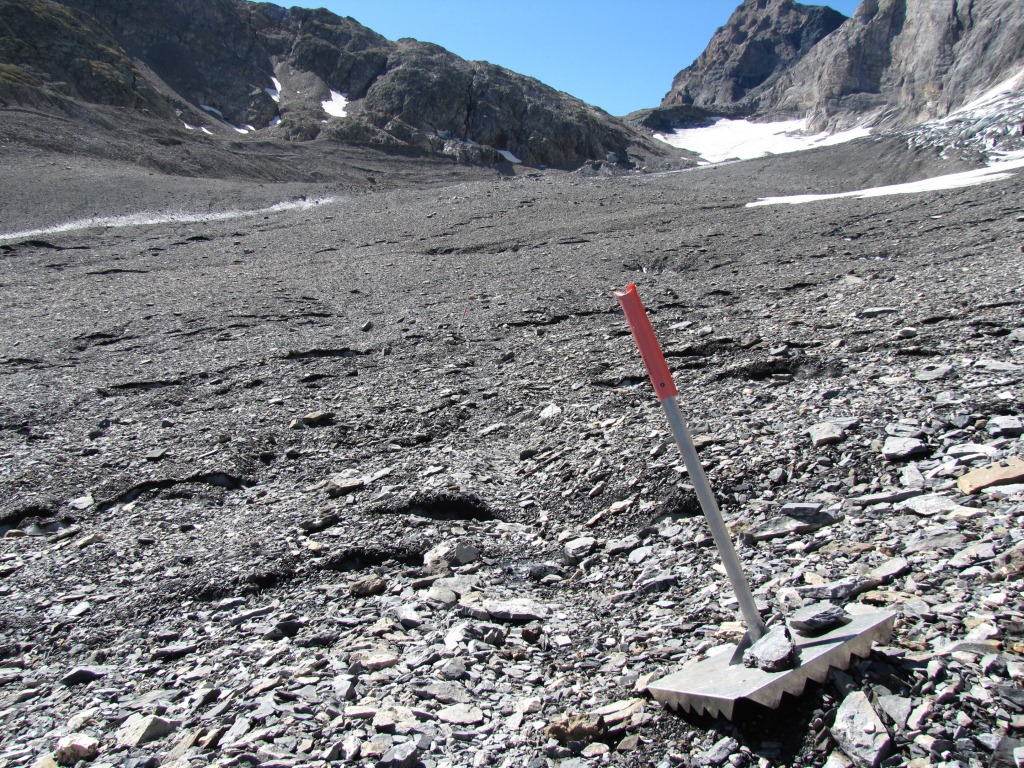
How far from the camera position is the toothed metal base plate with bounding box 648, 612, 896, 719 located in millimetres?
2568

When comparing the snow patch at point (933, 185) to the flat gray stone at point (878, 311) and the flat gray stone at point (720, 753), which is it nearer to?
the flat gray stone at point (878, 311)

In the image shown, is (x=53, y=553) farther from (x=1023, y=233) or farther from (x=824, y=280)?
(x=1023, y=233)

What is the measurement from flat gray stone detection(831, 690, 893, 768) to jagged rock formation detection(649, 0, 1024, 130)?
6226 cm

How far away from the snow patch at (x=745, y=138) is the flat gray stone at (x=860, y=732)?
8325 centimetres

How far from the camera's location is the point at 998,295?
25.2 feet

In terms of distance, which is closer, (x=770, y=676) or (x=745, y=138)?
(x=770, y=676)

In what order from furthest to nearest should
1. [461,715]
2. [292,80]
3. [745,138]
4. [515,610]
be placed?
[745,138] → [292,80] → [515,610] → [461,715]

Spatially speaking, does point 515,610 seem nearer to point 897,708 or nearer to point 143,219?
point 897,708

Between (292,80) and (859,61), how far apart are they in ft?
234

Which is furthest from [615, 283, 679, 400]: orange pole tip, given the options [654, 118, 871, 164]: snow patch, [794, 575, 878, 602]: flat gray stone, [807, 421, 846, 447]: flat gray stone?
[654, 118, 871, 164]: snow patch

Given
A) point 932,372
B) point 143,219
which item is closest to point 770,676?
point 932,372

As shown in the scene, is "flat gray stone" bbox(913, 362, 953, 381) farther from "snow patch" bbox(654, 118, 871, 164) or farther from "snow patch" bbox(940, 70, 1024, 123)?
"snow patch" bbox(654, 118, 871, 164)

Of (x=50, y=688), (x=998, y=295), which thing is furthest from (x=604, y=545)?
(x=998, y=295)

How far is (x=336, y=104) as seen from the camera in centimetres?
7619
